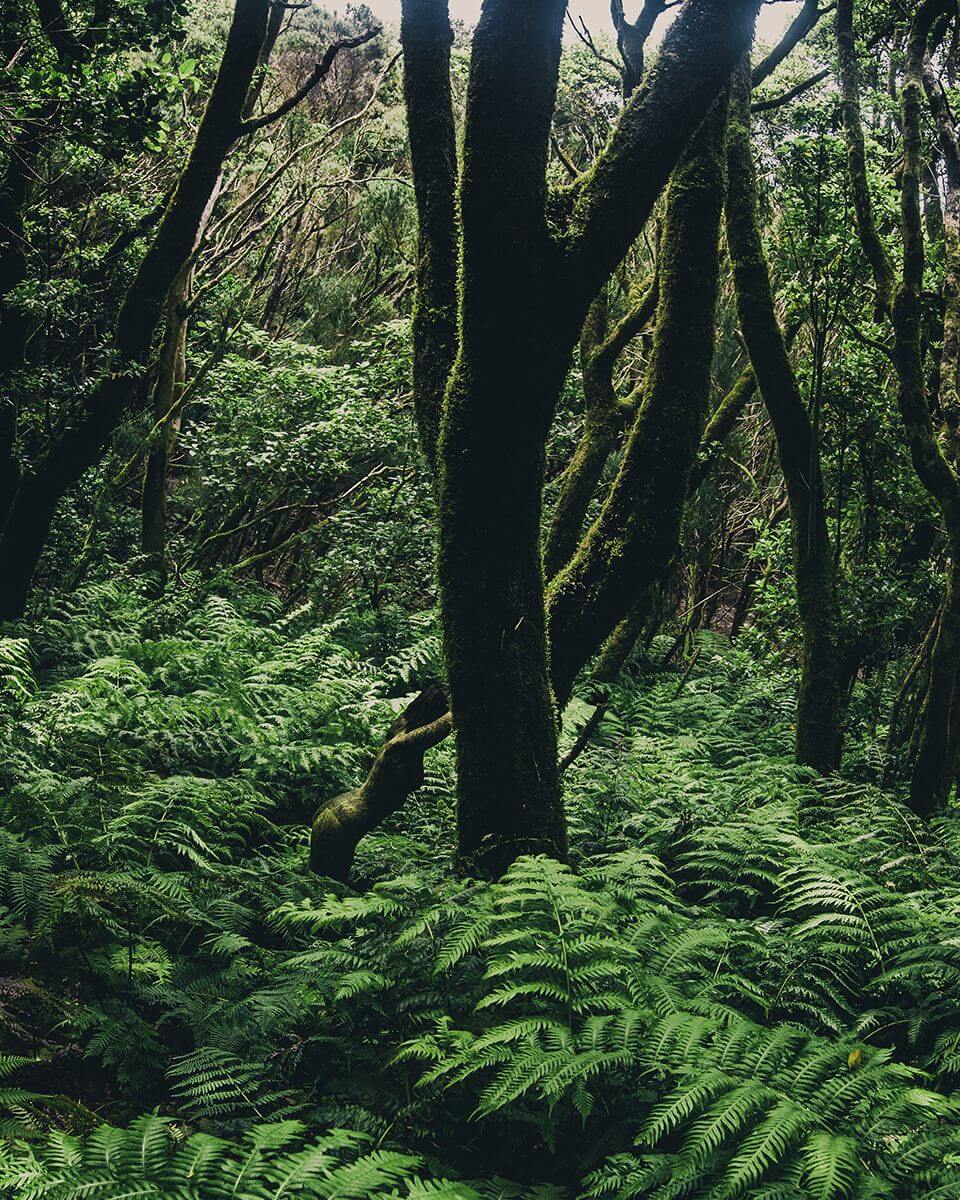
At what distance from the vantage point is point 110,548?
38.6 feet

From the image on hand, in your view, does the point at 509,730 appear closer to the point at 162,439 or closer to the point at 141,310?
the point at 141,310

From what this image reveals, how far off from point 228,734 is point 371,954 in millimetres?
3357

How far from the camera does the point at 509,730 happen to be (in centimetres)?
420

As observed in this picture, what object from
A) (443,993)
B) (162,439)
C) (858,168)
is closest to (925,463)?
(858,168)

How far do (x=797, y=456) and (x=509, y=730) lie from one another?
4530 mm

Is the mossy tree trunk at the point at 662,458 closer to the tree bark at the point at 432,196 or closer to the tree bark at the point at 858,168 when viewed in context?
the tree bark at the point at 432,196

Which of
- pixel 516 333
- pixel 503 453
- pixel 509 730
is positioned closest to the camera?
pixel 516 333

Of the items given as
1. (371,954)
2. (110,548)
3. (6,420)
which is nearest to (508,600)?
(371,954)

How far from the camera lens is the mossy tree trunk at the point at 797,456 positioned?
24.3 feet

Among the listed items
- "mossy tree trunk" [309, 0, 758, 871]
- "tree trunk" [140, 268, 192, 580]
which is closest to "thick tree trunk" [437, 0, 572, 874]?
"mossy tree trunk" [309, 0, 758, 871]

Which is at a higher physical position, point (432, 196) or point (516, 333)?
point (432, 196)

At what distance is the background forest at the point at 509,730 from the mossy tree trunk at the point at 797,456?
0.13 ft

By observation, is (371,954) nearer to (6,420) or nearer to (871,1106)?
(871,1106)

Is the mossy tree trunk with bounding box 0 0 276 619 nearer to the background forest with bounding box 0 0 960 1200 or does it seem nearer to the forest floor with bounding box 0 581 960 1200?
the background forest with bounding box 0 0 960 1200
